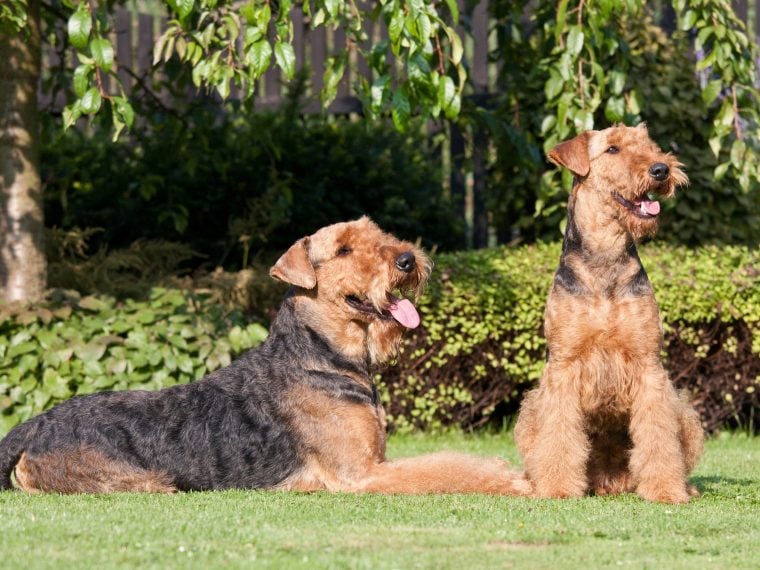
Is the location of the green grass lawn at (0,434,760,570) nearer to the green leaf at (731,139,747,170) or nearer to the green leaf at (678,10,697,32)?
the green leaf at (731,139,747,170)

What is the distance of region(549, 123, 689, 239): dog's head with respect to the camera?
5.25 m

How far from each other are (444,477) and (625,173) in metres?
1.58

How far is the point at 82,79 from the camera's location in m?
6.07

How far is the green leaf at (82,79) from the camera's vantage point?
6.05 metres

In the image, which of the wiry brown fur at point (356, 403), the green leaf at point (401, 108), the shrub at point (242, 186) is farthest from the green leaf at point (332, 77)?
the shrub at point (242, 186)

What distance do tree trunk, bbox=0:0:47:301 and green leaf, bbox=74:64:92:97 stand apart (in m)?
2.33

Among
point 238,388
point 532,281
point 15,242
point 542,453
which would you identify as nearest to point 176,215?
point 15,242

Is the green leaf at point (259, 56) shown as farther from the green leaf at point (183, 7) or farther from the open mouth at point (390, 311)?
the open mouth at point (390, 311)

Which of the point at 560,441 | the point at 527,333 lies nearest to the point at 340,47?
the point at 527,333

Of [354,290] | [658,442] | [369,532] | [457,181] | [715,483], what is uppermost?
[354,290]

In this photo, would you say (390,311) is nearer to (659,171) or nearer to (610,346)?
(610,346)

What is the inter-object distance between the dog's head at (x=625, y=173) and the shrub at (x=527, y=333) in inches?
110

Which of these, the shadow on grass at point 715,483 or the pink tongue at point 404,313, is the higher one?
the pink tongue at point 404,313

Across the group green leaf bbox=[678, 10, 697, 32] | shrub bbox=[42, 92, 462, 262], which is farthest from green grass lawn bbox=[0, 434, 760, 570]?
shrub bbox=[42, 92, 462, 262]
